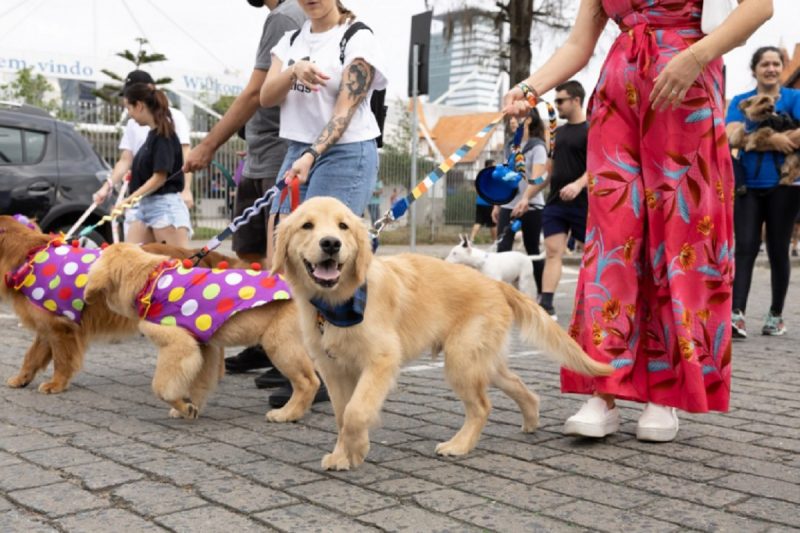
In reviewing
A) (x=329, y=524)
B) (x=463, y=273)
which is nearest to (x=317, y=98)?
(x=463, y=273)

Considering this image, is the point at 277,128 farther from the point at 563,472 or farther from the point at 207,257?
the point at 563,472

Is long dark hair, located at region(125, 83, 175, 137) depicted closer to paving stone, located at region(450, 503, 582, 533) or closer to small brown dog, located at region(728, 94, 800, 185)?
paving stone, located at region(450, 503, 582, 533)

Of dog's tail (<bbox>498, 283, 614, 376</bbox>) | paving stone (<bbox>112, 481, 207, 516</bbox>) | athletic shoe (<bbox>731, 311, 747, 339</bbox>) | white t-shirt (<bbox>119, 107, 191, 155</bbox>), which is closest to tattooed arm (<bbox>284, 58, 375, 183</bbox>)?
dog's tail (<bbox>498, 283, 614, 376</bbox>)

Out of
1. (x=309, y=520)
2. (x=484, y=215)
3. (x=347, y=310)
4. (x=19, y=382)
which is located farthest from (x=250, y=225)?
(x=484, y=215)

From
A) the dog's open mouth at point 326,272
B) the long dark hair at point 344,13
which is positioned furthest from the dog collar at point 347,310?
the long dark hair at point 344,13

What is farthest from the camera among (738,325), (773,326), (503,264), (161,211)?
(503,264)

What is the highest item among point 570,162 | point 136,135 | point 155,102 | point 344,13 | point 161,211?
point 344,13

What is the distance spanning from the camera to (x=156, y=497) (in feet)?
10.2

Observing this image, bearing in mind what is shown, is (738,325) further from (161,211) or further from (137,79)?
(137,79)

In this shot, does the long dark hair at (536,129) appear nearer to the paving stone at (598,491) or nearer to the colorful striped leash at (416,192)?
the colorful striped leash at (416,192)

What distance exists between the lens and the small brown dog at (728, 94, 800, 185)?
764 cm

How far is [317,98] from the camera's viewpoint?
4.54 meters

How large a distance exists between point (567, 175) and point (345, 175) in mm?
4724

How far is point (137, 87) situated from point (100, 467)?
155 inches
